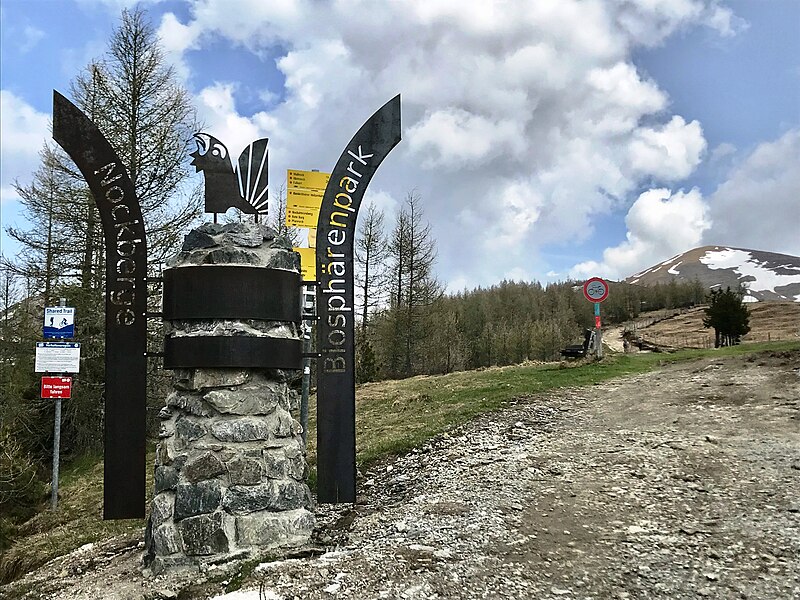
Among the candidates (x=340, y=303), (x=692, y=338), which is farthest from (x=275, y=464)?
(x=692, y=338)

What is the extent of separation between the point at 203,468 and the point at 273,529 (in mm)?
738

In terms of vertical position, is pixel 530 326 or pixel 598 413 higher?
pixel 530 326

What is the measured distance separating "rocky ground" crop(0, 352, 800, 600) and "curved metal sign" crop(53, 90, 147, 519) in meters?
0.72

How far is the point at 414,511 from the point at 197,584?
211cm

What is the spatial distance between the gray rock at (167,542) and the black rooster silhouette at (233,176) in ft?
8.91

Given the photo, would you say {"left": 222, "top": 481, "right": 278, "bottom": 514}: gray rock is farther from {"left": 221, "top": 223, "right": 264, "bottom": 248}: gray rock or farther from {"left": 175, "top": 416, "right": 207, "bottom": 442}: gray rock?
{"left": 221, "top": 223, "right": 264, "bottom": 248}: gray rock

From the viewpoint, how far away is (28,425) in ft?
47.0

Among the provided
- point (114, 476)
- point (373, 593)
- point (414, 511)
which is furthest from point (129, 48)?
point (373, 593)

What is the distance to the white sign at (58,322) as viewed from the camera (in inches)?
363

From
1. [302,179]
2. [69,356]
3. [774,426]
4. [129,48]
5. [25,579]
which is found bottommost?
[25,579]

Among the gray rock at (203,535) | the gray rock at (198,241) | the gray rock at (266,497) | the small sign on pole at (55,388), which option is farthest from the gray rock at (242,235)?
the small sign on pole at (55,388)

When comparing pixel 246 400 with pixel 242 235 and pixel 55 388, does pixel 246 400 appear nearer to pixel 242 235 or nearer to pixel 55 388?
pixel 242 235

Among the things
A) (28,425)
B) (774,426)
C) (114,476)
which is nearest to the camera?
(114,476)

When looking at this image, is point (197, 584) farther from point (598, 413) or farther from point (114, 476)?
point (598, 413)
